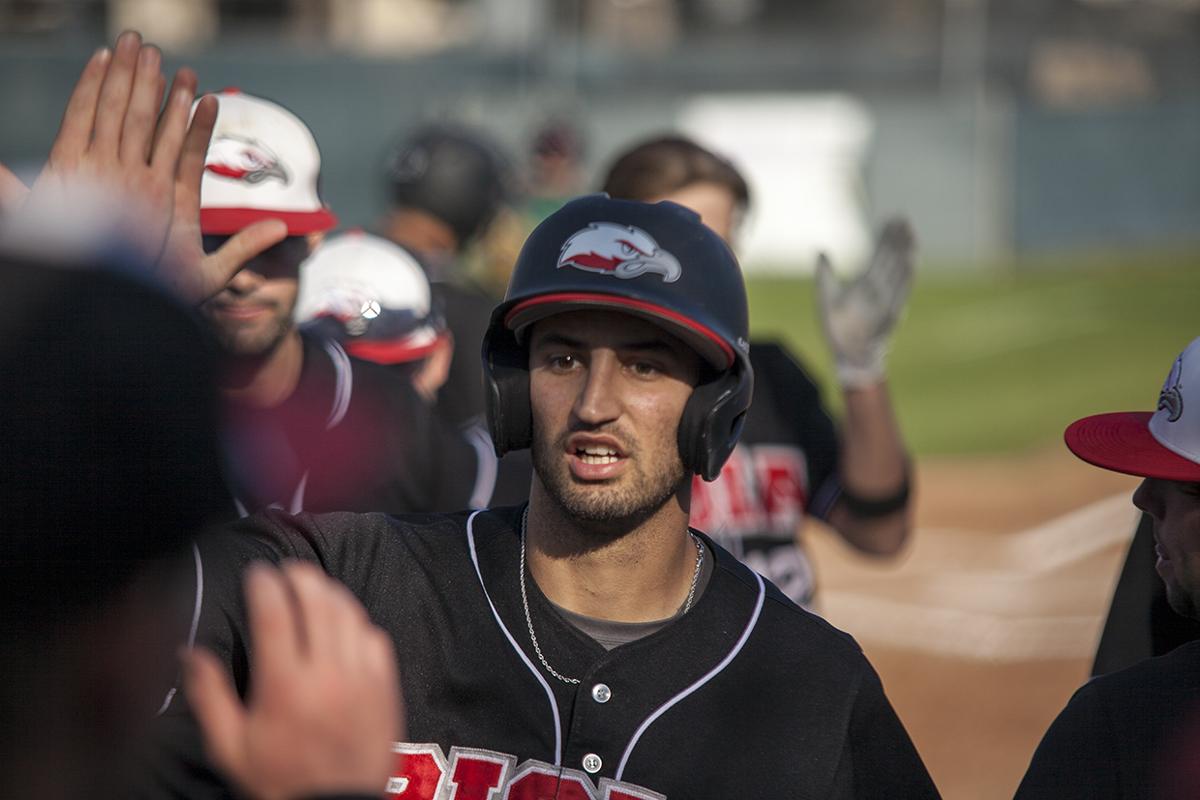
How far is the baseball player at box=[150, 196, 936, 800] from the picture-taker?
249 centimetres

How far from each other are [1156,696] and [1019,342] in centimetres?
1646

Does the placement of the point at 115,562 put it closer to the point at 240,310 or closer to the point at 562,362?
the point at 562,362

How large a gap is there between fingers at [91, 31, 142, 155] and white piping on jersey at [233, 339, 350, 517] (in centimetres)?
183

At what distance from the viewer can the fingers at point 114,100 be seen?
6.60 feet

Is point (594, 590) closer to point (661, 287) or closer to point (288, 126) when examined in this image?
point (661, 287)

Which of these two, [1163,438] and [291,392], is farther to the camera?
[291,392]

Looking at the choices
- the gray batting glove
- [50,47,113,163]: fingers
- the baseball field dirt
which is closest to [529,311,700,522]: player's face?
[50,47,113,163]: fingers

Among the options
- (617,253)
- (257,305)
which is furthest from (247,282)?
(617,253)

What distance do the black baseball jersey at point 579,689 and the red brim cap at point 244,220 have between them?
56.6 inches

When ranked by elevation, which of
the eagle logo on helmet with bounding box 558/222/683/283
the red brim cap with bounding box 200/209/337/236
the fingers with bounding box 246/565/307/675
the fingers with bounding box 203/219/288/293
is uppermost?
the fingers with bounding box 203/219/288/293

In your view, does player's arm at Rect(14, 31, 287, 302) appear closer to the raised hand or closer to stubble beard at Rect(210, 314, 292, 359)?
the raised hand

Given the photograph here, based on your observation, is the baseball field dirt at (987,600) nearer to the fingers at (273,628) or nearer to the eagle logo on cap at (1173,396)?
the eagle logo on cap at (1173,396)

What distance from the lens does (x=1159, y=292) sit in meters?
20.9

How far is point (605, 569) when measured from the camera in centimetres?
275
